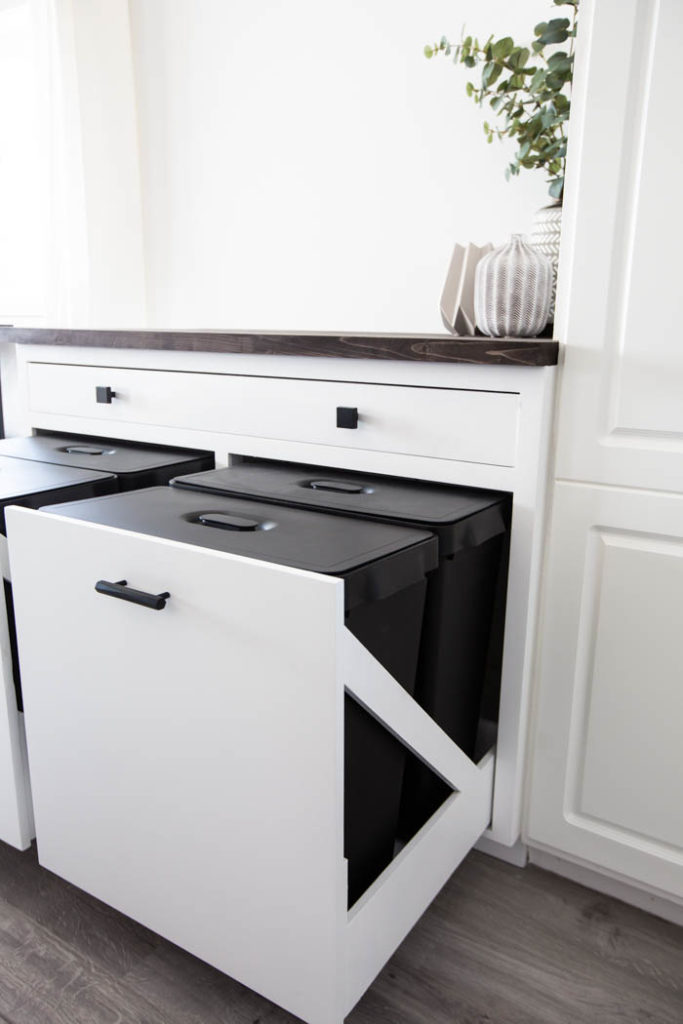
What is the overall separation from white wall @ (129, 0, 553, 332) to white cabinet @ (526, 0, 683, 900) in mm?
589

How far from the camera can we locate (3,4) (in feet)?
6.74

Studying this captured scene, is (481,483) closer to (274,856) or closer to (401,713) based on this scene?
(401,713)

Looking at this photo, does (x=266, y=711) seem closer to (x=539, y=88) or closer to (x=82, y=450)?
(x=82, y=450)

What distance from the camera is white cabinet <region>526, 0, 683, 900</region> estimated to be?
0.88 metres

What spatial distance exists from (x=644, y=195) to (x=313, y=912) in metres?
0.87

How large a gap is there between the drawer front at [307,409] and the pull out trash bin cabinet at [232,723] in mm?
222

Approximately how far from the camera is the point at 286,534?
82 cm

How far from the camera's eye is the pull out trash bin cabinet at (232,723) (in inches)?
27.6

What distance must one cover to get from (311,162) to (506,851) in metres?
1.52

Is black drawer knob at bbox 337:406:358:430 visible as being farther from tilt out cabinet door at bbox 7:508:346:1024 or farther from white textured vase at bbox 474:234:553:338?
tilt out cabinet door at bbox 7:508:346:1024

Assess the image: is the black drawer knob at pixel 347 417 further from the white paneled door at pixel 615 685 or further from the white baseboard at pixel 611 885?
the white baseboard at pixel 611 885

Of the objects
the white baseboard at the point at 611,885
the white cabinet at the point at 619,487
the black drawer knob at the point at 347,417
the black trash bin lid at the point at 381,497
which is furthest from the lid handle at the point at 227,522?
the white baseboard at the point at 611,885

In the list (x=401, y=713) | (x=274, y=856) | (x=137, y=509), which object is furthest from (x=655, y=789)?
(x=137, y=509)

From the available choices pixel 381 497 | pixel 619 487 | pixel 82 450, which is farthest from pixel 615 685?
pixel 82 450
